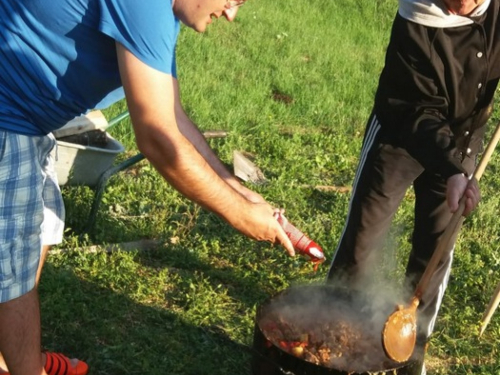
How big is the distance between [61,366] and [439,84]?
2266mm

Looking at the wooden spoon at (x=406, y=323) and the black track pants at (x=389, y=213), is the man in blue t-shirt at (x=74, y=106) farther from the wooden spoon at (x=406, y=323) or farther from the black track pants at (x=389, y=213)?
the black track pants at (x=389, y=213)

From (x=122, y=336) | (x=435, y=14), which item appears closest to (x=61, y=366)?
(x=122, y=336)

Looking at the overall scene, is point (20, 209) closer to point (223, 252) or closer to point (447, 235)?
point (447, 235)

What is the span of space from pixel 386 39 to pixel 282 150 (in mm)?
4581

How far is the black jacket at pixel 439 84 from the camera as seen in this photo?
3871mm

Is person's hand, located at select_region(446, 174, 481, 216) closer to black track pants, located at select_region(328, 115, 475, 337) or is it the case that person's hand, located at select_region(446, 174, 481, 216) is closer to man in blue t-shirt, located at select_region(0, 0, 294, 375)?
black track pants, located at select_region(328, 115, 475, 337)

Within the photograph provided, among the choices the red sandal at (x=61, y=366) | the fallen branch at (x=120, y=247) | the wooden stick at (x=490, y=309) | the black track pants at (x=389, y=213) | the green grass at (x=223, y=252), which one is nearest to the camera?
the red sandal at (x=61, y=366)

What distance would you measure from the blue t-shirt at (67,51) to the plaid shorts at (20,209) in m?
0.08

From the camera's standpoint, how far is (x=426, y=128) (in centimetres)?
387

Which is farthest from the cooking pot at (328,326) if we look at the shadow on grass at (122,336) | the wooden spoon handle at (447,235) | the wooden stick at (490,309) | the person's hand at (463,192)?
the wooden stick at (490,309)

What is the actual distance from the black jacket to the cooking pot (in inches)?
28.5

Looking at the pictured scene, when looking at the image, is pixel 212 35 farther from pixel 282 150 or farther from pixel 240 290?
pixel 240 290

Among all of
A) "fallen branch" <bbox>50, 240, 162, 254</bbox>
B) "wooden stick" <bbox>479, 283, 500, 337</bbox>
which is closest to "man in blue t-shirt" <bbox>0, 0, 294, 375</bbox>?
"fallen branch" <bbox>50, 240, 162, 254</bbox>

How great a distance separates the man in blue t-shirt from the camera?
2.80 meters
